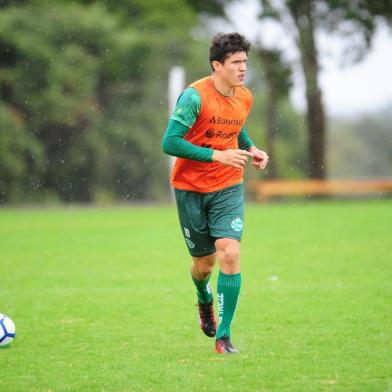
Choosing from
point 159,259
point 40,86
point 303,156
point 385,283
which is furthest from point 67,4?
point 385,283

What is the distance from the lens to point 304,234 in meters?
16.9

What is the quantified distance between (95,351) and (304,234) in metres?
10.8

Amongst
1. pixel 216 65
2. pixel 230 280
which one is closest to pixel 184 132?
pixel 216 65

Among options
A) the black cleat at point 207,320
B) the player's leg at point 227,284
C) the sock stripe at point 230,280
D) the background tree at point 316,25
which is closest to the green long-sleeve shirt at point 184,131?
the player's leg at point 227,284

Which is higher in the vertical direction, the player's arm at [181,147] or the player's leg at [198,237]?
the player's arm at [181,147]

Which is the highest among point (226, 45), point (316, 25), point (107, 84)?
point (316, 25)

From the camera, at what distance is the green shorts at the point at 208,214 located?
6664 mm

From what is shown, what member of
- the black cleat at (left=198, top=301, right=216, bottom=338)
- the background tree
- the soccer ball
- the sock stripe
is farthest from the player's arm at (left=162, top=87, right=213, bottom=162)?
the background tree

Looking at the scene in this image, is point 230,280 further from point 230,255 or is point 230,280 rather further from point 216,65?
point 216,65

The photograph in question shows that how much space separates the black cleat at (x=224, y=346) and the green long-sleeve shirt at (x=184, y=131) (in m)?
1.34

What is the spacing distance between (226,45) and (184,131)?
0.77 m

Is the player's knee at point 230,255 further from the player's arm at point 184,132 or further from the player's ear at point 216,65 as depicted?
the player's ear at point 216,65

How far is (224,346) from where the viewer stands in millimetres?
6430

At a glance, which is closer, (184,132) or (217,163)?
(184,132)
